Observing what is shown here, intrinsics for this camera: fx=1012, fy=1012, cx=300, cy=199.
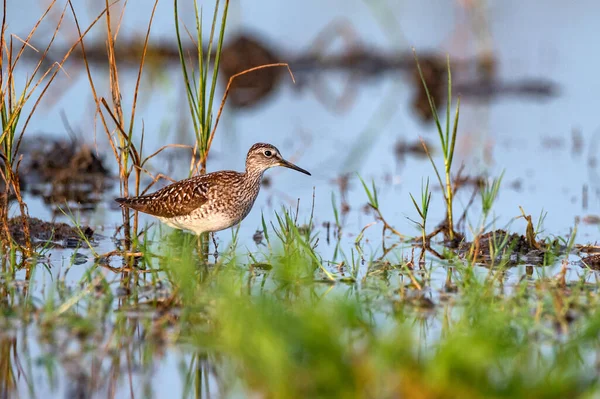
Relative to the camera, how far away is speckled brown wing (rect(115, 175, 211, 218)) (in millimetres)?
8508

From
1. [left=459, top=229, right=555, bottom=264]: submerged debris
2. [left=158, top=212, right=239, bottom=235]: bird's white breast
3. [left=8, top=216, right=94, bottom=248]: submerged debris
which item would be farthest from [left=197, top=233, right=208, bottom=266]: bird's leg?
[left=459, top=229, right=555, bottom=264]: submerged debris

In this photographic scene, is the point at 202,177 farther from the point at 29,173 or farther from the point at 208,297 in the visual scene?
the point at 29,173

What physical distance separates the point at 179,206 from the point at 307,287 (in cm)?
186

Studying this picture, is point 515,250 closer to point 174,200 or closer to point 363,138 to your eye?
point 174,200

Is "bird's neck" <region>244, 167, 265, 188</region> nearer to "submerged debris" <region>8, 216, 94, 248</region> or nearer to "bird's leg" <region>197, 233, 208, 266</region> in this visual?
"bird's leg" <region>197, 233, 208, 266</region>

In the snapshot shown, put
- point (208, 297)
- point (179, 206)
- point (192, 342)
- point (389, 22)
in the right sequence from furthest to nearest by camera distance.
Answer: point (389, 22)
point (179, 206)
point (208, 297)
point (192, 342)

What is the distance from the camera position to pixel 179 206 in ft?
28.0

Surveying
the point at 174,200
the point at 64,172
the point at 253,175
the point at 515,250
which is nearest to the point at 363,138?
the point at 64,172

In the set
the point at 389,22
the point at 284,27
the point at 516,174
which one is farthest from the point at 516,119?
the point at 284,27

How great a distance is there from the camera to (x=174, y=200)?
338 inches

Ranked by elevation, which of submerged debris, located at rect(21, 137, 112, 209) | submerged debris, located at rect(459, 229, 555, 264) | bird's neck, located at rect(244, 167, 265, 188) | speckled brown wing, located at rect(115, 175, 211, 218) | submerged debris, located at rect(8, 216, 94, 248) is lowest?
submerged debris, located at rect(459, 229, 555, 264)

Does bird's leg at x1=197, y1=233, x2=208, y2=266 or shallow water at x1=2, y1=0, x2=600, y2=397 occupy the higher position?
shallow water at x1=2, y1=0, x2=600, y2=397

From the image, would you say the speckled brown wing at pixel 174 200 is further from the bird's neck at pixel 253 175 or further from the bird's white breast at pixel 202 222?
the bird's neck at pixel 253 175

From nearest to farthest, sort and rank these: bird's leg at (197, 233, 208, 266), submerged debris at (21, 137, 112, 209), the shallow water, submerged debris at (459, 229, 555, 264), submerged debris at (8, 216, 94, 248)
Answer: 1. the shallow water
2. bird's leg at (197, 233, 208, 266)
3. submerged debris at (459, 229, 555, 264)
4. submerged debris at (8, 216, 94, 248)
5. submerged debris at (21, 137, 112, 209)
